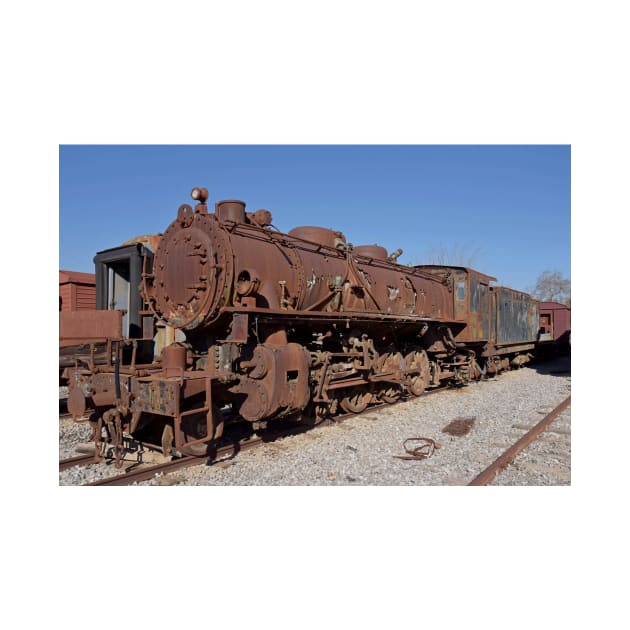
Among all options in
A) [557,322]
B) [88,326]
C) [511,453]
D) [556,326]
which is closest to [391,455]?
[511,453]

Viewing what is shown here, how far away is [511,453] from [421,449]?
4.19 feet

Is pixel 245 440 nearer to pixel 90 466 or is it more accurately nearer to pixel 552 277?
pixel 90 466

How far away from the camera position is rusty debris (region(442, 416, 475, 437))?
842 cm

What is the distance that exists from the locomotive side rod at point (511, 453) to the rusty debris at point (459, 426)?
3.32 feet

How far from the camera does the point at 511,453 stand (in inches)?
272

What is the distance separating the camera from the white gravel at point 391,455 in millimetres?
6031

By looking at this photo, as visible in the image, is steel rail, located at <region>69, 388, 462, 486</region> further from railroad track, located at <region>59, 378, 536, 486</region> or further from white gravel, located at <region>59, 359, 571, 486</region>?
white gravel, located at <region>59, 359, 571, 486</region>

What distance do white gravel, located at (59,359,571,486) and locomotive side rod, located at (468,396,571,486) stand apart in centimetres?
12

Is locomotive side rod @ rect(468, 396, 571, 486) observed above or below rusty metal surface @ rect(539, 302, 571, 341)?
below

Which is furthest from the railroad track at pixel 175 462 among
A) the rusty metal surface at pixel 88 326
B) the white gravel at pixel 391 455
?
the rusty metal surface at pixel 88 326

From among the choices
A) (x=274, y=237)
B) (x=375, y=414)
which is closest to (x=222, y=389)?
(x=274, y=237)

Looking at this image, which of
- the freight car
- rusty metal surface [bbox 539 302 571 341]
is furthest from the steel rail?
rusty metal surface [bbox 539 302 571 341]

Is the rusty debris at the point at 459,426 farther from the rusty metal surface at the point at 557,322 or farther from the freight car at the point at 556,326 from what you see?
the rusty metal surface at the point at 557,322

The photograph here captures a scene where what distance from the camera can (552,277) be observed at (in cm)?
6222
